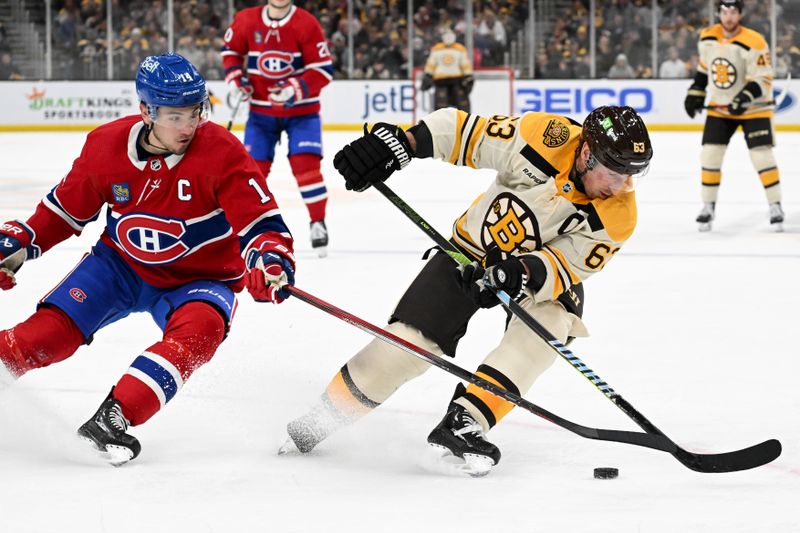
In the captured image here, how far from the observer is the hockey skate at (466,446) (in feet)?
8.25

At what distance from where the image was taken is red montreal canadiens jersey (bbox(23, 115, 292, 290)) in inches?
104

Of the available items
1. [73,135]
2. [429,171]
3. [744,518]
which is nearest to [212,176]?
[744,518]

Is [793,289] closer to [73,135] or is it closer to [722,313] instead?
[722,313]

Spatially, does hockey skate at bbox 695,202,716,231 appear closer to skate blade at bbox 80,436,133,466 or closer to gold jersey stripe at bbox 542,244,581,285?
gold jersey stripe at bbox 542,244,581,285

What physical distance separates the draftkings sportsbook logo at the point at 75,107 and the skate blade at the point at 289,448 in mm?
10799

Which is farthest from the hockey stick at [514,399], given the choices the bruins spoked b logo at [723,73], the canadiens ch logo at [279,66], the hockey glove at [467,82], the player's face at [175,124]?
the hockey glove at [467,82]

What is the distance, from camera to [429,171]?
9445mm

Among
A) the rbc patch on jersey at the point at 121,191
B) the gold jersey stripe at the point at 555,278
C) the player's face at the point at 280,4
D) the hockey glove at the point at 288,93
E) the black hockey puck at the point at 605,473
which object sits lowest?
the black hockey puck at the point at 605,473

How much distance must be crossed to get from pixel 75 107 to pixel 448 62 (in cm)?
402

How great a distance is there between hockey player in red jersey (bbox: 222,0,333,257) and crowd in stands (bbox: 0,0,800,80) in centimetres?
761

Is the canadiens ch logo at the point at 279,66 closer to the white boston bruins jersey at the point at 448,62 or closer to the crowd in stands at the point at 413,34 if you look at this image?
the white boston bruins jersey at the point at 448,62

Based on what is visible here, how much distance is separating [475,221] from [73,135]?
34.2 feet

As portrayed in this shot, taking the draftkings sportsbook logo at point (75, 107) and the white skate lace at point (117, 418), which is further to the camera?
the draftkings sportsbook logo at point (75, 107)

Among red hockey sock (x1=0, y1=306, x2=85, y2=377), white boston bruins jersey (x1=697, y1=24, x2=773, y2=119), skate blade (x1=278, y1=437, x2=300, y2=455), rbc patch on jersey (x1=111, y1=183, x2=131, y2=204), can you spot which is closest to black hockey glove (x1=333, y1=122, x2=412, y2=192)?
rbc patch on jersey (x1=111, y1=183, x2=131, y2=204)
